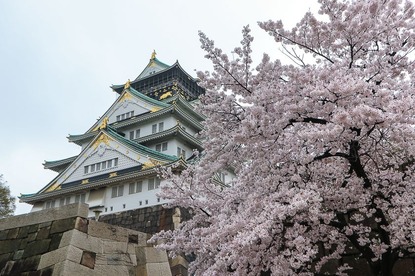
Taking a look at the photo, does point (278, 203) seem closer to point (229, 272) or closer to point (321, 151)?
point (321, 151)

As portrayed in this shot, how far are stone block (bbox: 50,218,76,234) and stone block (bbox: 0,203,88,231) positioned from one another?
0.07 metres

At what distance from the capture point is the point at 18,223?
6254 millimetres

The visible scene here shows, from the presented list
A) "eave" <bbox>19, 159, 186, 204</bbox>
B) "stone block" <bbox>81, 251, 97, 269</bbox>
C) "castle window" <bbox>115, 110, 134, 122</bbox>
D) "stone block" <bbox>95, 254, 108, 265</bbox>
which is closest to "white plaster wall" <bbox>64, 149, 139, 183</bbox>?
"eave" <bbox>19, 159, 186, 204</bbox>

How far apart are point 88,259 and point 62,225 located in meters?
0.71

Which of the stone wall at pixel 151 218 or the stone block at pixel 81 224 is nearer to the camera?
the stone block at pixel 81 224

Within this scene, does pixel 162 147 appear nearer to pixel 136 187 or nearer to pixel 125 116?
pixel 136 187

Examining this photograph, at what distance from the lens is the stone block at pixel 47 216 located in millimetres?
5828

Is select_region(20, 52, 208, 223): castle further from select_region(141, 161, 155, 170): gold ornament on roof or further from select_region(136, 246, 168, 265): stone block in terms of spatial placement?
select_region(136, 246, 168, 265): stone block

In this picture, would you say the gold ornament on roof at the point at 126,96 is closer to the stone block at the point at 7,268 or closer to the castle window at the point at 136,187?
the castle window at the point at 136,187

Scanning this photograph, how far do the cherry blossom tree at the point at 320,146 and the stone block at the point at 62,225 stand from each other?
7.06ft

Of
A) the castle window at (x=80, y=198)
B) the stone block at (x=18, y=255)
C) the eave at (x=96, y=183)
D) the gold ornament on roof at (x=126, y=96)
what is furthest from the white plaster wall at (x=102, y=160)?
the stone block at (x=18, y=255)

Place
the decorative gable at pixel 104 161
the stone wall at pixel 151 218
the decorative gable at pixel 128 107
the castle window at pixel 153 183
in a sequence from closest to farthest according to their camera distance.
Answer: the stone wall at pixel 151 218 → the castle window at pixel 153 183 → the decorative gable at pixel 104 161 → the decorative gable at pixel 128 107

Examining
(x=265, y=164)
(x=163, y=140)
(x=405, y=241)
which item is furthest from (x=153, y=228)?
(x=405, y=241)

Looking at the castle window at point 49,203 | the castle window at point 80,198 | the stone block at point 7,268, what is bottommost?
the stone block at point 7,268
